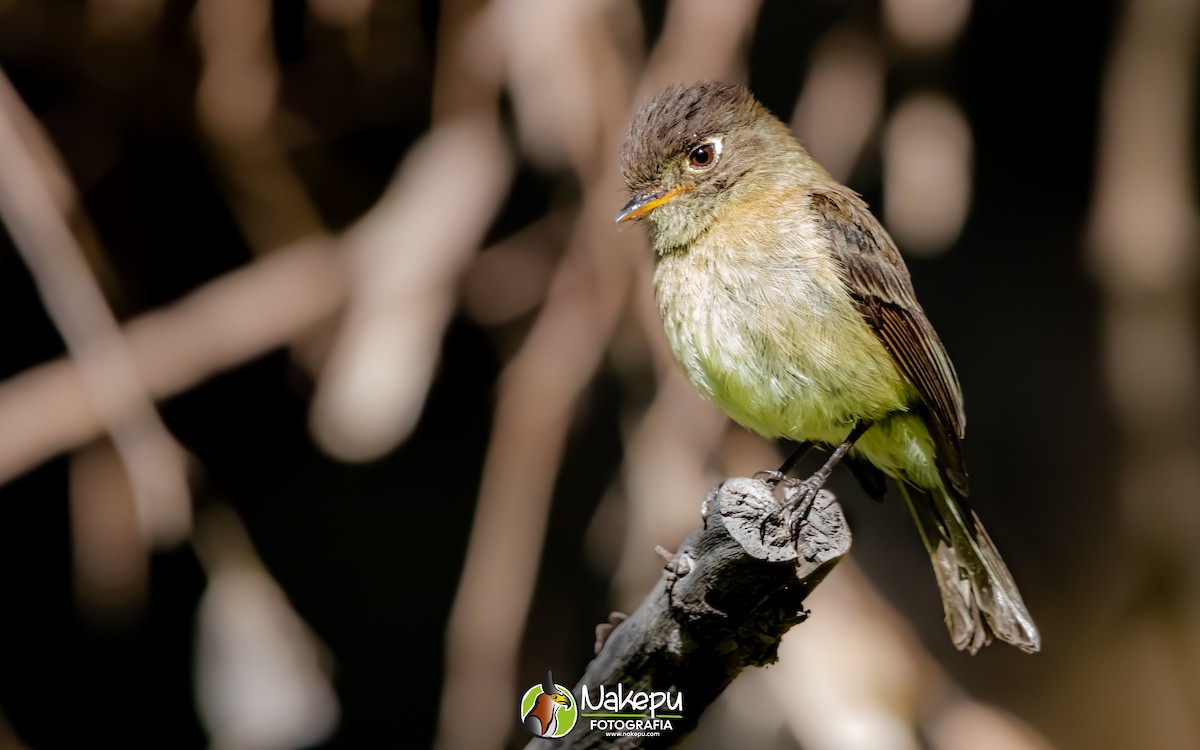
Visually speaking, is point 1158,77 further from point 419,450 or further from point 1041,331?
point 419,450

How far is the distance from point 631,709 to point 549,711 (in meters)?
0.18

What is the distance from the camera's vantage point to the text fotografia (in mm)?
1630

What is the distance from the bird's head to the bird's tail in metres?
0.69

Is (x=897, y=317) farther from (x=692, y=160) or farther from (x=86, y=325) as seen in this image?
(x=86, y=325)

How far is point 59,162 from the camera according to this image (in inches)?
123

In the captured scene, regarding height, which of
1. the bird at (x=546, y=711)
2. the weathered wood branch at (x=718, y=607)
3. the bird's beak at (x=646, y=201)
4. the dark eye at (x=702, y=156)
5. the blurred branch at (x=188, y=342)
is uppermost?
the dark eye at (x=702, y=156)

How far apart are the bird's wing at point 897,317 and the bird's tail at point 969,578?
0.48ft

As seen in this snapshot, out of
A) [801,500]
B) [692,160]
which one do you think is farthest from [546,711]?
[692,160]

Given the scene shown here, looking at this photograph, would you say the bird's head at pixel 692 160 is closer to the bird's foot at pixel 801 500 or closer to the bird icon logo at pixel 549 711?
the bird's foot at pixel 801 500

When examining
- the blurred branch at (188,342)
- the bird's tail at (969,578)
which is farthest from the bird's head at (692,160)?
the blurred branch at (188,342)

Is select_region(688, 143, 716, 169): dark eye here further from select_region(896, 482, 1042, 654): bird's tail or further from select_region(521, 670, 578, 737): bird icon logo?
select_region(521, 670, 578, 737): bird icon logo

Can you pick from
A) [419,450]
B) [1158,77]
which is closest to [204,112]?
[419,450]

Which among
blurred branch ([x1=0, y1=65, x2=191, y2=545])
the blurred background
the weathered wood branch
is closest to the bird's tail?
the blurred background

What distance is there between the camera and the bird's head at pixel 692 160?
90.0 inches
